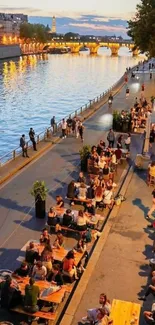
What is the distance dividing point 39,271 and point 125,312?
2.33 meters

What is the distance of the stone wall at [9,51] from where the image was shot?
140 m

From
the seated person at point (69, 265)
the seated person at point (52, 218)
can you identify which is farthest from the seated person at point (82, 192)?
the seated person at point (69, 265)

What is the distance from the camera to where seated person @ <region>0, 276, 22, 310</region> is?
970cm

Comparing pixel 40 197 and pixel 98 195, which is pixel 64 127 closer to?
pixel 98 195

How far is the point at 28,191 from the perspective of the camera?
58.8 feet

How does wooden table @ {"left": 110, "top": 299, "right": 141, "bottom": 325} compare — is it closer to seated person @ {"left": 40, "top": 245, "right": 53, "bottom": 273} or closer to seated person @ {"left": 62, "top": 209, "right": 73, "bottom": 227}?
seated person @ {"left": 40, "top": 245, "right": 53, "bottom": 273}

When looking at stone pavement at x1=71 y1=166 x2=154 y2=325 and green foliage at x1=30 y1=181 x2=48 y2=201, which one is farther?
green foliage at x1=30 y1=181 x2=48 y2=201

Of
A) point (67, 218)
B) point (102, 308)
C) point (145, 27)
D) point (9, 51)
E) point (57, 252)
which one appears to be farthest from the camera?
point (9, 51)

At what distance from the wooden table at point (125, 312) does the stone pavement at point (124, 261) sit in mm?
498

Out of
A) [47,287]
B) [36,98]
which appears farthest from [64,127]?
[36,98]

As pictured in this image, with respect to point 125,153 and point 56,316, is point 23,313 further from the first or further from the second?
point 125,153

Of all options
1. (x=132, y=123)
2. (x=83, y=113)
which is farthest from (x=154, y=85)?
(x=132, y=123)

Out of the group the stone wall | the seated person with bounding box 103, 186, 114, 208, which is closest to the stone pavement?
the seated person with bounding box 103, 186, 114, 208

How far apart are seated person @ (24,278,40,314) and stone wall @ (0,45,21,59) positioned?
442 ft
